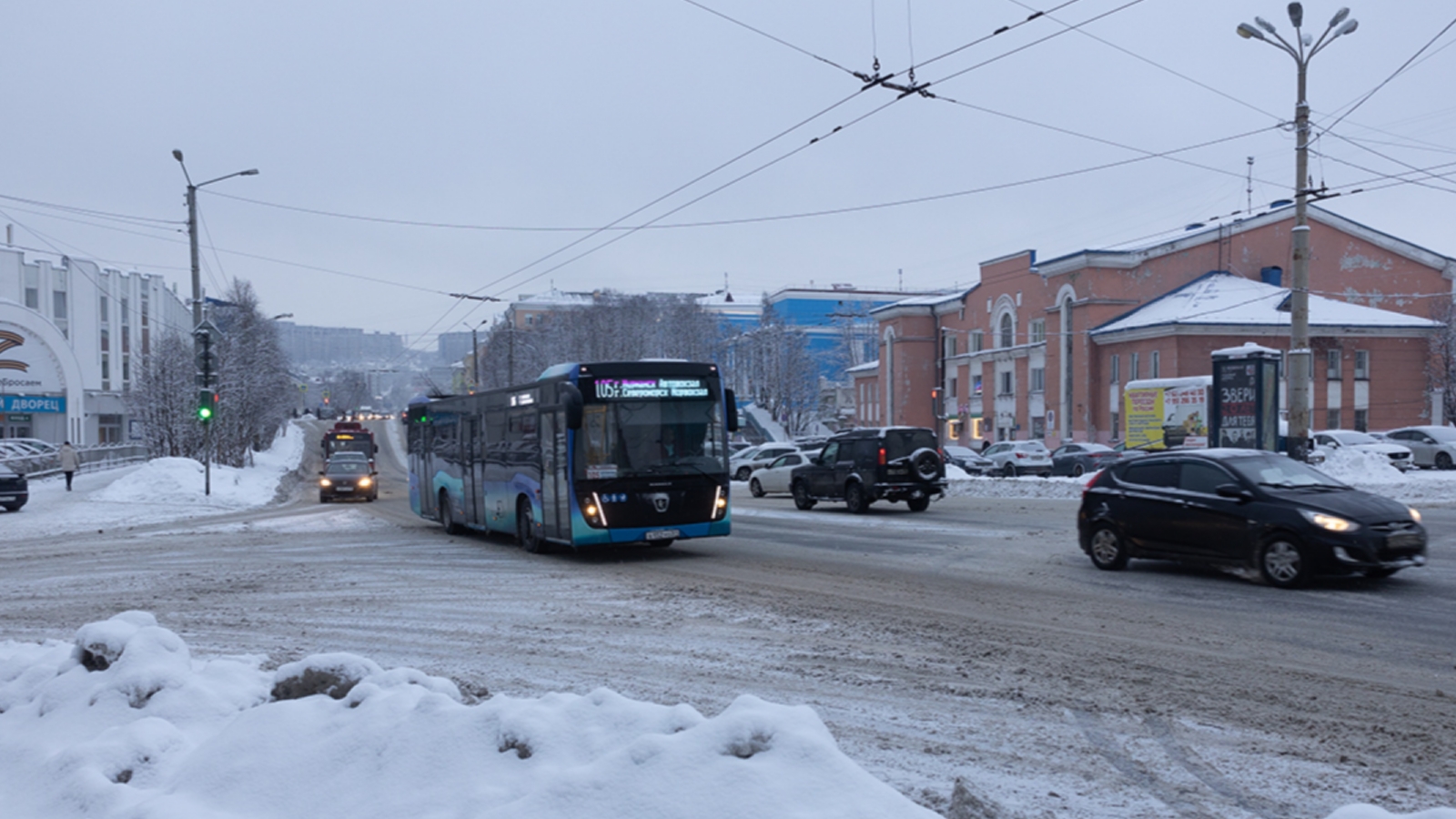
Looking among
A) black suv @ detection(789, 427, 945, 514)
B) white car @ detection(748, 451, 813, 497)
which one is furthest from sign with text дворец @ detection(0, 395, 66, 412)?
black suv @ detection(789, 427, 945, 514)

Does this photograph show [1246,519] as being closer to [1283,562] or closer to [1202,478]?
[1283,562]

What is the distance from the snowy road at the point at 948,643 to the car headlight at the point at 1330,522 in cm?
68

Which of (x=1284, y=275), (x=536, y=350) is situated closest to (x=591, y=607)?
(x=1284, y=275)

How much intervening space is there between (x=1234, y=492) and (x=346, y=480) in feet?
94.8

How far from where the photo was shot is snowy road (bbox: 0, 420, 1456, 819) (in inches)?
213

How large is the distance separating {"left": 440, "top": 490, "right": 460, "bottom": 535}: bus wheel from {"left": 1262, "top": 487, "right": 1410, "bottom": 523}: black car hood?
15.1 meters

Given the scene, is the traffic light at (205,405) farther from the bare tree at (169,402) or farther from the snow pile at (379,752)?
the snow pile at (379,752)

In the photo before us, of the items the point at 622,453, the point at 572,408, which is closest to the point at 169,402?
the point at 572,408

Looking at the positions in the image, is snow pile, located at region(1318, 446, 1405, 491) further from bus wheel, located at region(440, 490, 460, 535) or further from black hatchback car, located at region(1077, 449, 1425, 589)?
bus wheel, located at region(440, 490, 460, 535)

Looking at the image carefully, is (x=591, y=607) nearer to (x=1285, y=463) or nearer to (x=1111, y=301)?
(x=1285, y=463)

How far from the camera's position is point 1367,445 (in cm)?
3538

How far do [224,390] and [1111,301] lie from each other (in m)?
43.7

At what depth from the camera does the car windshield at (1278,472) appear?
11781 mm

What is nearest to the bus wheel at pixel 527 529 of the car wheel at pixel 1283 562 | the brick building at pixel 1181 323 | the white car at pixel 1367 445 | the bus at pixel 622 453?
the bus at pixel 622 453
